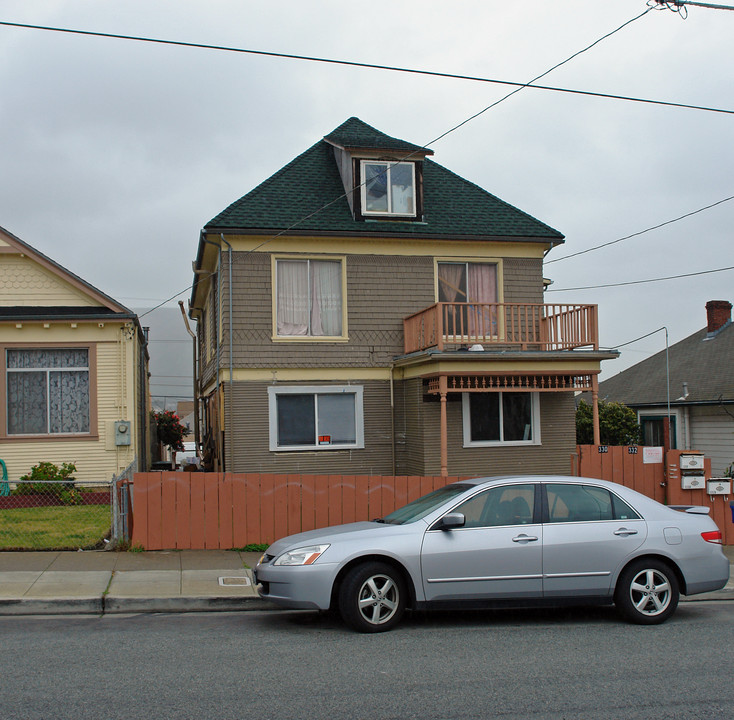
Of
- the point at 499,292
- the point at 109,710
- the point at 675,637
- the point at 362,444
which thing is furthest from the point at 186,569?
the point at 499,292

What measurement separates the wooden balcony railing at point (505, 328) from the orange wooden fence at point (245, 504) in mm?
3908

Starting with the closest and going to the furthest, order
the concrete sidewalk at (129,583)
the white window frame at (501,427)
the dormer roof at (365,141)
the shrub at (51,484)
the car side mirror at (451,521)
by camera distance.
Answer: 1. the car side mirror at (451,521)
2. the concrete sidewalk at (129,583)
3. the shrub at (51,484)
4. the white window frame at (501,427)
5. the dormer roof at (365,141)

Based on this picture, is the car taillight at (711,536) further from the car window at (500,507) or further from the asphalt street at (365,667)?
the car window at (500,507)

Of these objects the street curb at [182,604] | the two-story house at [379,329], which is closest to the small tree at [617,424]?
the two-story house at [379,329]

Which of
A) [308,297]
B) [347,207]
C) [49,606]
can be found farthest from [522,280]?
[49,606]

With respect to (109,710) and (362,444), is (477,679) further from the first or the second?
(362,444)

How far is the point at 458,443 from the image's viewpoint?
1662 cm

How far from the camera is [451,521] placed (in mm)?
7547

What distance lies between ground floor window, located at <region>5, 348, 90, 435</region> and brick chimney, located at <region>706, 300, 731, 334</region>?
20.7 meters

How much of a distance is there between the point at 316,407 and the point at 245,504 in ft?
17.2

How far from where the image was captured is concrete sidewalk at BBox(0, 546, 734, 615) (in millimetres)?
8492

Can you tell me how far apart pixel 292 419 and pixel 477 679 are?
11.0 meters

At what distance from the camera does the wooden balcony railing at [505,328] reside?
1584cm

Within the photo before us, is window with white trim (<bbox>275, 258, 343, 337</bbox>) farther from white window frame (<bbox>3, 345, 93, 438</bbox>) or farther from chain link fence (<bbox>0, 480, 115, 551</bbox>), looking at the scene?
chain link fence (<bbox>0, 480, 115, 551</bbox>)
